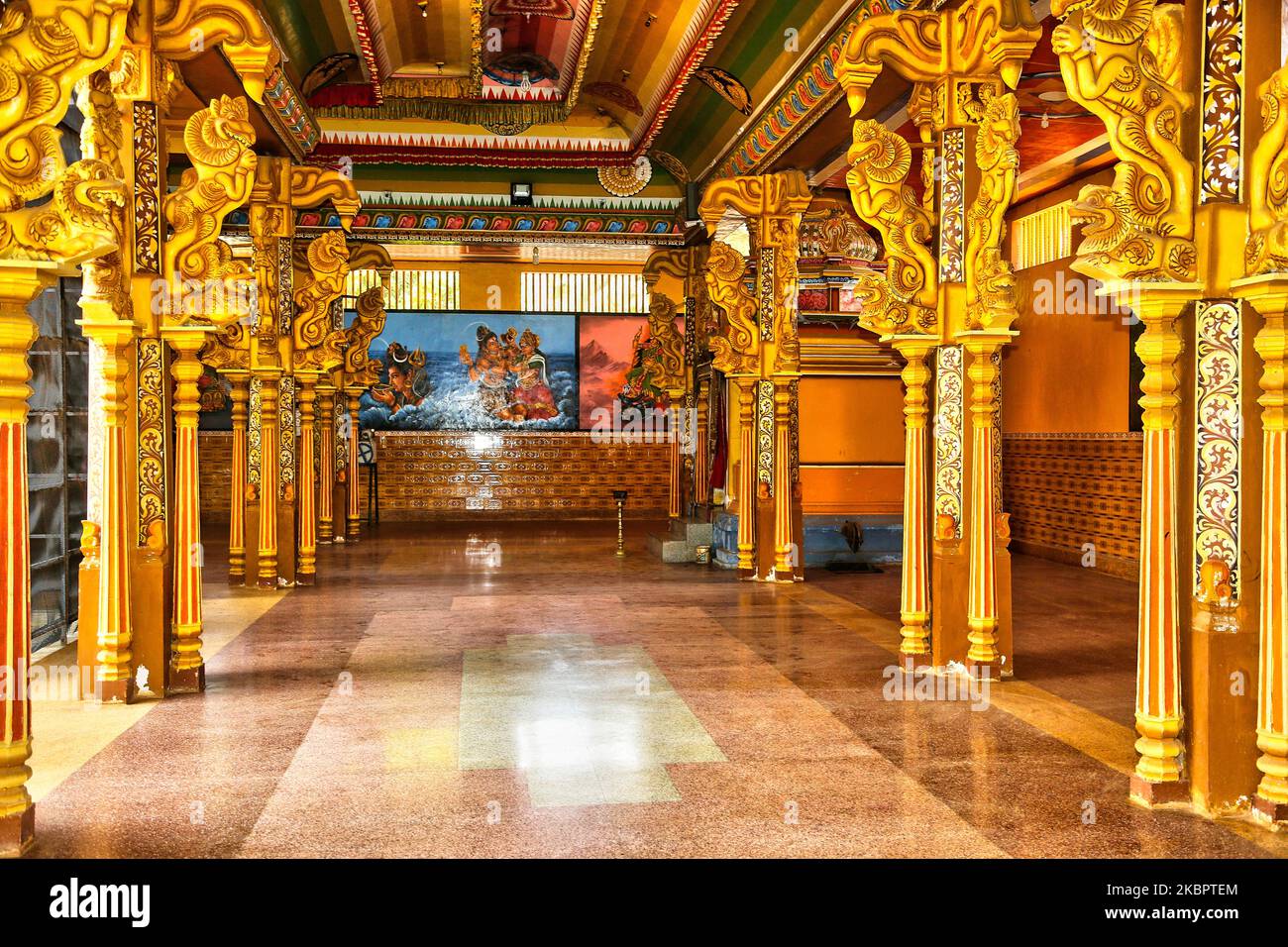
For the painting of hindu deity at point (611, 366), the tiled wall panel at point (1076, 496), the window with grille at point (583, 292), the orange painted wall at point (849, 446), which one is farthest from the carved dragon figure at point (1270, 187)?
the window with grille at point (583, 292)

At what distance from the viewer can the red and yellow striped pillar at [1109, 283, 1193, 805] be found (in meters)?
5.01

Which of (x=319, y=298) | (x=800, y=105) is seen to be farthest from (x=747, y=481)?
(x=319, y=298)

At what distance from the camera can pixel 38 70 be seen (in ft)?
14.6

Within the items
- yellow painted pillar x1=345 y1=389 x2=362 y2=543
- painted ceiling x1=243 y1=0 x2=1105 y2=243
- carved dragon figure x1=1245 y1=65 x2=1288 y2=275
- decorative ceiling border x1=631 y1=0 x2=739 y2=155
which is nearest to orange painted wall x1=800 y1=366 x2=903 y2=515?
painted ceiling x1=243 y1=0 x2=1105 y2=243

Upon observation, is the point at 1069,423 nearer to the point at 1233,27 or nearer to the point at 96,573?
the point at 1233,27

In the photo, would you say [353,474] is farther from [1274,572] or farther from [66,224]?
[1274,572]

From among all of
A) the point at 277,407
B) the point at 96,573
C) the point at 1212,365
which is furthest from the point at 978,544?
the point at 277,407

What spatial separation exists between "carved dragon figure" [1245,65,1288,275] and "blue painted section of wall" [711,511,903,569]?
31.8 feet

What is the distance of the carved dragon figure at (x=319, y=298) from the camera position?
12.6 m

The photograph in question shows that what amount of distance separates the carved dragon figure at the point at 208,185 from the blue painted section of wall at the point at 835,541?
8.18 metres

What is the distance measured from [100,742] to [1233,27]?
20.3 ft

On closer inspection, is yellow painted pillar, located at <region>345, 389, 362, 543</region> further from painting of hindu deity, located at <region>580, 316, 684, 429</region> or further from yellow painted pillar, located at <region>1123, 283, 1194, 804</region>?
yellow painted pillar, located at <region>1123, 283, 1194, 804</region>

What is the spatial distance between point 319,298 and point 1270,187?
9.91 metres

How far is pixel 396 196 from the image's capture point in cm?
1900
